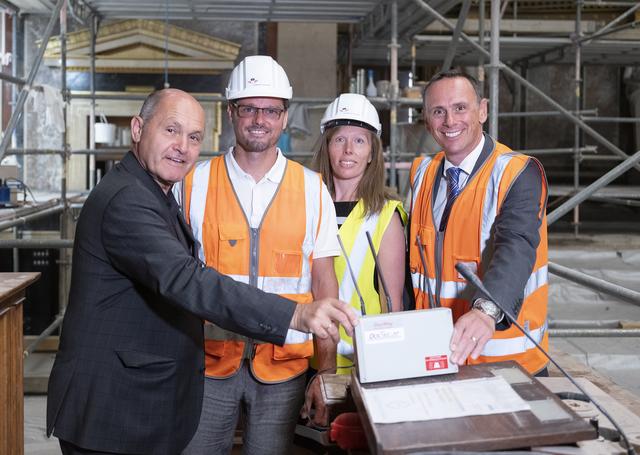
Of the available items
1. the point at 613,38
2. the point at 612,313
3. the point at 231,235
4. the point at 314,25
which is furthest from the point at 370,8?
the point at 231,235

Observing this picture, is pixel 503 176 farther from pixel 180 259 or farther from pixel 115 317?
pixel 115 317

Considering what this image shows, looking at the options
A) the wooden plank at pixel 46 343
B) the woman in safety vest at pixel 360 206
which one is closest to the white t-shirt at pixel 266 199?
the woman in safety vest at pixel 360 206

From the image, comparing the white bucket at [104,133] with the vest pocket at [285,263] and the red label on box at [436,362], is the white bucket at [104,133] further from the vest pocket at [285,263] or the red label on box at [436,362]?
the red label on box at [436,362]

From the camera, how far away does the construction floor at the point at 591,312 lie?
543 cm

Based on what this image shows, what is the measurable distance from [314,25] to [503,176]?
7050 mm

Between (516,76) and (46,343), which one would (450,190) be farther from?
(46,343)

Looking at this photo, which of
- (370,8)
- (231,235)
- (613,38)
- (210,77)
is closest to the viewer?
(231,235)

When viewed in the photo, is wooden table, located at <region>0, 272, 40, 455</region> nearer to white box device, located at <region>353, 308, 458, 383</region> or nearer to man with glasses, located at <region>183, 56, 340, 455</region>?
man with glasses, located at <region>183, 56, 340, 455</region>

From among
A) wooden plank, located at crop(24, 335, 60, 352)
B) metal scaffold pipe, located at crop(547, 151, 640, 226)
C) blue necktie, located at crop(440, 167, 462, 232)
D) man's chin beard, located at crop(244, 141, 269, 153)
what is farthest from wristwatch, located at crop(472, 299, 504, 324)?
wooden plank, located at crop(24, 335, 60, 352)

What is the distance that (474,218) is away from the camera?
→ 2.73 m

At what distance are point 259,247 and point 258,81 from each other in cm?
60

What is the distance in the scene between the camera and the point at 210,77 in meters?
9.34

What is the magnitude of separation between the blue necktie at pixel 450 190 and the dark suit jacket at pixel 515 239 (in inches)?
3.3

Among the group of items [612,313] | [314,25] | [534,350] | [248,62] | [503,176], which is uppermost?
[314,25]
